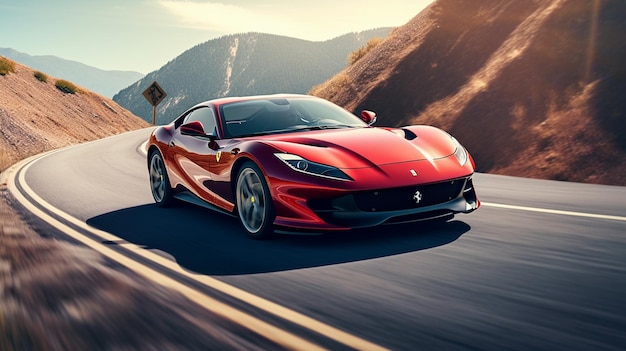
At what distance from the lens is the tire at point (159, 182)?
9.30 metres

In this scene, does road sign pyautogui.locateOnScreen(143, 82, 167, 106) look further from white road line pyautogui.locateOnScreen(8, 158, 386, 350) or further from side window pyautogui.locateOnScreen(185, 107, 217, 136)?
white road line pyautogui.locateOnScreen(8, 158, 386, 350)

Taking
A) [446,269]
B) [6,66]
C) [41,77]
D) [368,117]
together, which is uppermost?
[6,66]

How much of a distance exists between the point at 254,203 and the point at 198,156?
1.44m

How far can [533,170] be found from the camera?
1320 centimetres

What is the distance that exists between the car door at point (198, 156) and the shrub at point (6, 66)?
48.0 meters

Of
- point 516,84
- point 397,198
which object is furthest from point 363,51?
point 397,198

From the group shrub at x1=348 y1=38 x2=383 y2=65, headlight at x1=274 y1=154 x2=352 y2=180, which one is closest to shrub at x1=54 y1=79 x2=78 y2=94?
shrub at x1=348 y1=38 x2=383 y2=65

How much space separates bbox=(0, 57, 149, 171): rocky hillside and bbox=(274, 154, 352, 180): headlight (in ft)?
97.1

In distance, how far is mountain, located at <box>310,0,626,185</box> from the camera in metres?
13.5

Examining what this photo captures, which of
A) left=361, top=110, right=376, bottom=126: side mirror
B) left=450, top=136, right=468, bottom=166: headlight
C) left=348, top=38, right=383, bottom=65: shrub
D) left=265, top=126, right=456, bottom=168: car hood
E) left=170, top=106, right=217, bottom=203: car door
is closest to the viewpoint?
left=265, top=126, right=456, bottom=168: car hood

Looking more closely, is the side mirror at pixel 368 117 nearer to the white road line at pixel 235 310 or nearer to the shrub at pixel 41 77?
the white road line at pixel 235 310

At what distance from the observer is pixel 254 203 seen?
6.86 m

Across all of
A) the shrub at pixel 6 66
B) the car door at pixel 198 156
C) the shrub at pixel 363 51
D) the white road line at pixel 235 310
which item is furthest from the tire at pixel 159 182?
the shrub at pixel 6 66

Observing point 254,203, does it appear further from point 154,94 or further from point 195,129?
point 154,94
